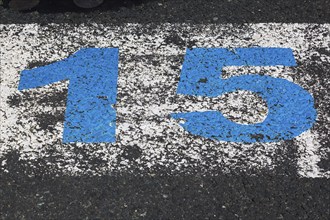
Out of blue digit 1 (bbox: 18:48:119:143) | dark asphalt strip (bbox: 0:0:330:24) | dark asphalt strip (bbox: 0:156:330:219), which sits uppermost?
dark asphalt strip (bbox: 0:0:330:24)

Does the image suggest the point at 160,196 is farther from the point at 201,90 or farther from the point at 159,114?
the point at 201,90

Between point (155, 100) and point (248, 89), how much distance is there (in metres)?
0.59

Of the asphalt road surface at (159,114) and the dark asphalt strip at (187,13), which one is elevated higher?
the dark asphalt strip at (187,13)

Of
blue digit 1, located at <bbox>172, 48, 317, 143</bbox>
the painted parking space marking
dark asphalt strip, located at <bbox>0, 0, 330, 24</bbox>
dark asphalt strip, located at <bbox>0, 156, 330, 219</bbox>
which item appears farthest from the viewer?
dark asphalt strip, located at <bbox>0, 0, 330, 24</bbox>

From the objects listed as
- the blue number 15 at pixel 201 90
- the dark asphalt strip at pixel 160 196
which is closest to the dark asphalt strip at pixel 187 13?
the blue number 15 at pixel 201 90

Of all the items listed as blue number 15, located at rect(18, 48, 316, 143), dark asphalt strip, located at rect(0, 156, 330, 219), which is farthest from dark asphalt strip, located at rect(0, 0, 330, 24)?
dark asphalt strip, located at rect(0, 156, 330, 219)

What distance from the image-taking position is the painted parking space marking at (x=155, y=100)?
3.46 meters

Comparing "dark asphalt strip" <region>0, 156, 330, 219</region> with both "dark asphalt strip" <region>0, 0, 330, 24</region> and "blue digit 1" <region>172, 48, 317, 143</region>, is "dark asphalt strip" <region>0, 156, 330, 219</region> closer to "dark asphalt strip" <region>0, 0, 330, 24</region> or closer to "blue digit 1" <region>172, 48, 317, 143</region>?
"blue digit 1" <region>172, 48, 317, 143</region>

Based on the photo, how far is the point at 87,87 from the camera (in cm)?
390

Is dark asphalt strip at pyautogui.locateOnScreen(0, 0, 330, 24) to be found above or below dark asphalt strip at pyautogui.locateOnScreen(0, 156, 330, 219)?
above

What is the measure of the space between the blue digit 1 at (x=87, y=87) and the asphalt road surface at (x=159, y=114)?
11 mm

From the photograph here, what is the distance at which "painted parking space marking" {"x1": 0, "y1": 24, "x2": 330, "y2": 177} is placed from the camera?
346cm

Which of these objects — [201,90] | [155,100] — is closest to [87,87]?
[155,100]

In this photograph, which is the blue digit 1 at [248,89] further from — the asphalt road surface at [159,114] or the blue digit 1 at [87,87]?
the blue digit 1 at [87,87]
